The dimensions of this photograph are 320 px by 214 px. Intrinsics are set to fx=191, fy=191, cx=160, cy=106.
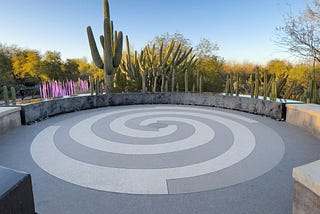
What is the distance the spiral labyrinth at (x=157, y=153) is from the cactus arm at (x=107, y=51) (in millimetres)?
4741

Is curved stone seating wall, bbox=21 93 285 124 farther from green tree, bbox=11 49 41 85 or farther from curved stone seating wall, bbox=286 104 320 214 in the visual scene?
green tree, bbox=11 49 41 85

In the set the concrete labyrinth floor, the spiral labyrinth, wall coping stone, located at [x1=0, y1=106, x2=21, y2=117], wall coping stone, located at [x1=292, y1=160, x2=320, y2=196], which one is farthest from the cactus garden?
wall coping stone, located at [x1=292, y1=160, x2=320, y2=196]

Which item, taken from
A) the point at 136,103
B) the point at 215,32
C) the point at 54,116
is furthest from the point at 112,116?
the point at 215,32

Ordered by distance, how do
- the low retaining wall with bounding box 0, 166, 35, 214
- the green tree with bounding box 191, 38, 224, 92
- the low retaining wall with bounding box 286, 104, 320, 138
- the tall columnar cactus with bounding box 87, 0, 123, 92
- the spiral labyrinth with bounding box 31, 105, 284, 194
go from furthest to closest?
the green tree with bounding box 191, 38, 224, 92 → the tall columnar cactus with bounding box 87, 0, 123, 92 → the low retaining wall with bounding box 286, 104, 320, 138 → the spiral labyrinth with bounding box 31, 105, 284, 194 → the low retaining wall with bounding box 0, 166, 35, 214

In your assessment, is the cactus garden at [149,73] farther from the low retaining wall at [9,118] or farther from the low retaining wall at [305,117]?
the low retaining wall at [305,117]

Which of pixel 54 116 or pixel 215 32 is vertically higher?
pixel 215 32

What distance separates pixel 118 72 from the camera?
10.8 m

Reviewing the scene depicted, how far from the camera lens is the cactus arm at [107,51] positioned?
9.07 meters

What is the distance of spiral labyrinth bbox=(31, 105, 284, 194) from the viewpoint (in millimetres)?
2539

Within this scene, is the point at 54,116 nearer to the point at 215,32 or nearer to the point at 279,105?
the point at 279,105

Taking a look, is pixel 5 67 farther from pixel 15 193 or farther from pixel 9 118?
pixel 15 193

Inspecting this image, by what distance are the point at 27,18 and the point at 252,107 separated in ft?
55.7

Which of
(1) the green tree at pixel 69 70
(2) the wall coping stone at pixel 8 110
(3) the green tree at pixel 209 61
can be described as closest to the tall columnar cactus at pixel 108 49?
(2) the wall coping stone at pixel 8 110

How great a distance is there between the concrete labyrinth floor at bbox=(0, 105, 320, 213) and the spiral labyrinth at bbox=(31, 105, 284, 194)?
14 mm
